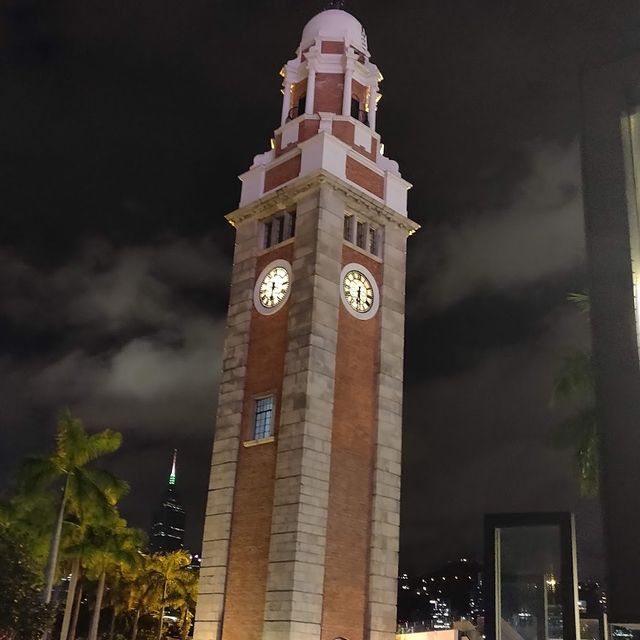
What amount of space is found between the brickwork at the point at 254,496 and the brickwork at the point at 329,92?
660 centimetres

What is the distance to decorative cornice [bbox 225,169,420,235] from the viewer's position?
30484mm

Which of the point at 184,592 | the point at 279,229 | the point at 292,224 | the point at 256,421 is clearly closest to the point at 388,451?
the point at 256,421

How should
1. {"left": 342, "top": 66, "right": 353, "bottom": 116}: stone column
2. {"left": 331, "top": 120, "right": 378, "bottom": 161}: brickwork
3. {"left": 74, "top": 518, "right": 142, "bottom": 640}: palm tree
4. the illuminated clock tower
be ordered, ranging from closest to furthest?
the illuminated clock tower < {"left": 331, "top": 120, "right": 378, "bottom": 161}: brickwork < {"left": 342, "top": 66, "right": 353, "bottom": 116}: stone column < {"left": 74, "top": 518, "right": 142, "bottom": 640}: palm tree

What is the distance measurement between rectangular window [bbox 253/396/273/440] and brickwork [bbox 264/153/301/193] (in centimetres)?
832

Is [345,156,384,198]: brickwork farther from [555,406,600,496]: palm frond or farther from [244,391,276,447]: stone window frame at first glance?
[555,406,600,496]: palm frond

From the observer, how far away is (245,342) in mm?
30656

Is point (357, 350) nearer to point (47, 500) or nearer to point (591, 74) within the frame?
point (47, 500)

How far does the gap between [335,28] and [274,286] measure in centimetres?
1160

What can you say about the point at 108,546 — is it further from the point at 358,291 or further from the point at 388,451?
the point at 358,291

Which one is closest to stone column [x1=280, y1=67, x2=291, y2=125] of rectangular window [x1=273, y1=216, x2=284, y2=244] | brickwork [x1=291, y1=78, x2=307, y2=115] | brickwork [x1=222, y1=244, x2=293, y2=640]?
brickwork [x1=291, y1=78, x2=307, y2=115]

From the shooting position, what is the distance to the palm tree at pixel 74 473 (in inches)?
1217

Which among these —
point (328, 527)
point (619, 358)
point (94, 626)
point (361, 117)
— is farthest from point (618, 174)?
point (94, 626)

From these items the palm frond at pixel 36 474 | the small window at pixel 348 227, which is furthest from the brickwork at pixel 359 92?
the palm frond at pixel 36 474

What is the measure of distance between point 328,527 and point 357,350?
241 inches
